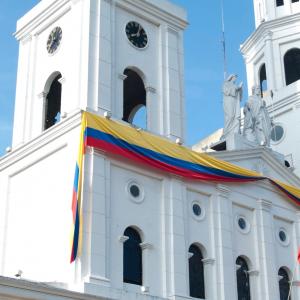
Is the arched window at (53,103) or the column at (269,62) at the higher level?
the column at (269,62)

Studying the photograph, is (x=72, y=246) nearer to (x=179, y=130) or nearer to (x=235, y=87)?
(x=179, y=130)

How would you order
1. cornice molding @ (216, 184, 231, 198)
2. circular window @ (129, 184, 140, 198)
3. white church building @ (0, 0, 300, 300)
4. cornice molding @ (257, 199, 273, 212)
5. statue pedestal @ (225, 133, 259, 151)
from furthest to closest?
statue pedestal @ (225, 133, 259, 151), cornice molding @ (257, 199, 273, 212), cornice molding @ (216, 184, 231, 198), circular window @ (129, 184, 140, 198), white church building @ (0, 0, 300, 300)

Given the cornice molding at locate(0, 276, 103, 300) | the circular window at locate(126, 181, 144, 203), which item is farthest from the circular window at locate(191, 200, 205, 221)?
the cornice molding at locate(0, 276, 103, 300)

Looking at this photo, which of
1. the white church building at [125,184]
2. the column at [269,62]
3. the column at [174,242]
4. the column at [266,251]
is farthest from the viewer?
the column at [269,62]

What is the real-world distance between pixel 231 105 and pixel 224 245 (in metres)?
→ 7.58

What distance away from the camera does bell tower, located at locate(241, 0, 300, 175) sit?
4312 cm

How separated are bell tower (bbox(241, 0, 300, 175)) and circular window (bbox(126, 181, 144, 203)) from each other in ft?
50.6

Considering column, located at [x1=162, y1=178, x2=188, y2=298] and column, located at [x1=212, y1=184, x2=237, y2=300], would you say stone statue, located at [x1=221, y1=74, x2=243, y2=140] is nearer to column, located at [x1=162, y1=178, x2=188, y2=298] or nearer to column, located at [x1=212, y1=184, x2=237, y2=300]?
column, located at [x1=212, y1=184, x2=237, y2=300]

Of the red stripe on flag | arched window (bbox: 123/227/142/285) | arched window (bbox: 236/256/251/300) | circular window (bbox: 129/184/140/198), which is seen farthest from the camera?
arched window (bbox: 236/256/251/300)

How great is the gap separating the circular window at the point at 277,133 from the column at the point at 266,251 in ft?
37.4

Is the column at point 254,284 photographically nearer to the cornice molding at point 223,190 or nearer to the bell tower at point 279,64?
the cornice molding at point 223,190

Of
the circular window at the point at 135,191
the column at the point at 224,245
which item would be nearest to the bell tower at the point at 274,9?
the column at the point at 224,245

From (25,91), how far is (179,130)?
668cm

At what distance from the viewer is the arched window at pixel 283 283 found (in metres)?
31.5
